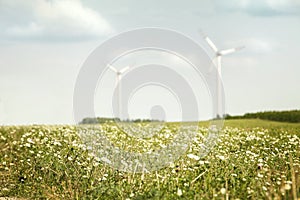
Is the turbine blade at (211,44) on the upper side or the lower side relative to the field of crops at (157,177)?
upper

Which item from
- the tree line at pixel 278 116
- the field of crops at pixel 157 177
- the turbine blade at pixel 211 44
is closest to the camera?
the field of crops at pixel 157 177

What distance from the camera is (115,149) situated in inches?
428

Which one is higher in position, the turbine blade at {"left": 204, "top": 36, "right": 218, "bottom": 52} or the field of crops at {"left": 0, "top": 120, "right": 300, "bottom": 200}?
the turbine blade at {"left": 204, "top": 36, "right": 218, "bottom": 52}

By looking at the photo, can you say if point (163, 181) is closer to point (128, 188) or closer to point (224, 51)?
point (128, 188)

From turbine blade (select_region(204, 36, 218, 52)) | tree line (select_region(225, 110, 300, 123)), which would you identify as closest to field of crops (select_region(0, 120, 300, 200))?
turbine blade (select_region(204, 36, 218, 52))

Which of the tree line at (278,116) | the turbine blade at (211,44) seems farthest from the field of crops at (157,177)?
the tree line at (278,116)

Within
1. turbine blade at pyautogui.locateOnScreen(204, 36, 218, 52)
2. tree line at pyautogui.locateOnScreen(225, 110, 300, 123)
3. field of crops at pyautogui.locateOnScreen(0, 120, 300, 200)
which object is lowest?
field of crops at pyautogui.locateOnScreen(0, 120, 300, 200)

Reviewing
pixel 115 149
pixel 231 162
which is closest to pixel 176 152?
pixel 115 149

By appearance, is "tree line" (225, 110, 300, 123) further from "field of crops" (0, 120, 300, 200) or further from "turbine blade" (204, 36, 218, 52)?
"field of crops" (0, 120, 300, 200)

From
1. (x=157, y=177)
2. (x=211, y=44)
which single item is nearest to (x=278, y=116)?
(x=211, y=44)

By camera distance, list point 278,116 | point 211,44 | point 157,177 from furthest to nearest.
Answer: point 278,116 < point 211,44 < point 157,177

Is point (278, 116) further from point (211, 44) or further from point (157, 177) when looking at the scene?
point (157, 177)

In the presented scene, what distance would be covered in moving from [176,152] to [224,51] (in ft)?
38.6

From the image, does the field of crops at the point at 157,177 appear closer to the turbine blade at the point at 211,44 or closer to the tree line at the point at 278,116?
the turbine blade at the point at 211,44
